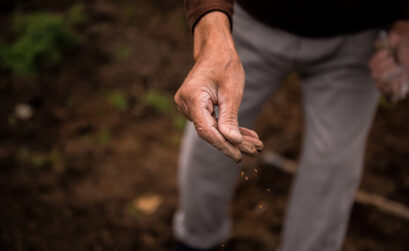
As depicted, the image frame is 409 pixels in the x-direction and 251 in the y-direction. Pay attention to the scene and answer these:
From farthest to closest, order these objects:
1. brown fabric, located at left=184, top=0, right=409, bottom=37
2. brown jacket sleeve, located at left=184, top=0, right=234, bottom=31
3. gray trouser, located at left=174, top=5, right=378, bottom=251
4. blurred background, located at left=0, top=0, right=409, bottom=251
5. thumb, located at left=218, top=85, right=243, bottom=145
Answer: blurred background, located at left=0, top=0, right=409, bottom=251
gray trouser, located at left=174, top=5, right=378, bottom=251
brown fabric, located at left=184, top=0, right=409, bottom=37
brown jacket sleeve, located at left=184, top=0, right=234, bottom=31
thumb, located at left=218, top=85, right=243, bottom=145

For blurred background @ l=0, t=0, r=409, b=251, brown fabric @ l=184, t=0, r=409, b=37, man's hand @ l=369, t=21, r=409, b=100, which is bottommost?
blurred background @ l=0, t=0, r=409, b=251

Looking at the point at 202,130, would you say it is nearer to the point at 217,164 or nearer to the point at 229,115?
the point at 229,115

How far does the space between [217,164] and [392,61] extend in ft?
2.69

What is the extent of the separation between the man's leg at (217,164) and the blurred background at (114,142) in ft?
1.11

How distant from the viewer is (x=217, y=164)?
5.51 feet

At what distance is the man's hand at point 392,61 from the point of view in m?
1.43

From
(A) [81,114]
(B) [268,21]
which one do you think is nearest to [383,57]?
(B) [268,21]

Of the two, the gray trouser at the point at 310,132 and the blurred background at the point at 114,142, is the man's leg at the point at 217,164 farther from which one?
the blurred background at the point at 114,142

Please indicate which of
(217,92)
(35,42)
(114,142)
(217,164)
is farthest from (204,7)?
(35,42)

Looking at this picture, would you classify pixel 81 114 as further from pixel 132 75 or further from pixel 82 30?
pixel 82 30

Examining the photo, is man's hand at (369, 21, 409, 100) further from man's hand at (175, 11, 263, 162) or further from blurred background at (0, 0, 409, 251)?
blurred background at (0, 0, 409, 251)

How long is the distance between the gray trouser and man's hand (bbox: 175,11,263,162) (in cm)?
43

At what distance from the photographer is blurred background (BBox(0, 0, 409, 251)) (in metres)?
2.20

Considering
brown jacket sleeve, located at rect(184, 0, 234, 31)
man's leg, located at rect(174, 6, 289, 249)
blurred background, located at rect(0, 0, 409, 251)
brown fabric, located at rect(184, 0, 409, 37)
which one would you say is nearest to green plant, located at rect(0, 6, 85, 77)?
blurred background, located at rect(0, 0, 409, 251)
